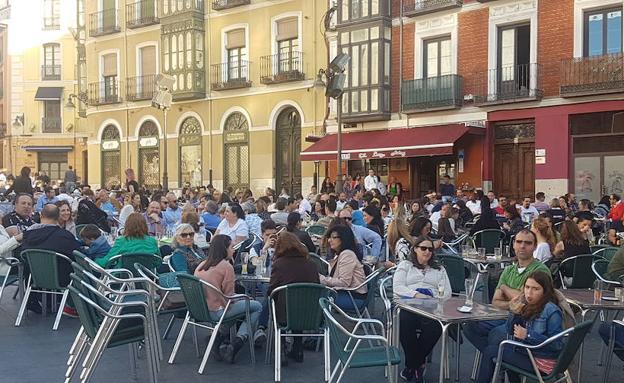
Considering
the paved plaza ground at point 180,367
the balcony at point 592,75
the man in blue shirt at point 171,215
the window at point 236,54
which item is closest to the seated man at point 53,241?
the paved plaza ground at point 180,367

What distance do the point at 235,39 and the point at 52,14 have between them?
21.0 meters

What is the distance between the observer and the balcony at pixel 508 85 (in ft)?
65.1

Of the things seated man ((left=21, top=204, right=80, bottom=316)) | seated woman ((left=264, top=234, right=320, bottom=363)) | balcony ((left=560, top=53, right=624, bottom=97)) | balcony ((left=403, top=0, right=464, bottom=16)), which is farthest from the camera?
balcony ((left=403, top=0, right=464, bottom=16))

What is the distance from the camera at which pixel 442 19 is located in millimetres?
21984

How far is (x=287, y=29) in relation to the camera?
2602 centimetres

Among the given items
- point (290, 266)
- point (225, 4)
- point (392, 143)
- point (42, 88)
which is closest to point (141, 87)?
point (225, 4)

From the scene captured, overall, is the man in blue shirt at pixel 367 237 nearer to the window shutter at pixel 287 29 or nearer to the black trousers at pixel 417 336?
the black trousers at pixel 417 336

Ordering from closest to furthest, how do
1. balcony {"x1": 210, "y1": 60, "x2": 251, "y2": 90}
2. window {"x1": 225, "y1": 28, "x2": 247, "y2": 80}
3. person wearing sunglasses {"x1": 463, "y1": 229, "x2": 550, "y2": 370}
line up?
1. person wearing sunglasses {"x1": 463, "y1": 229, "x2": 550, "y2": 370}
2. balcony {"x1": 210, "y1": 60, "x2": 251, "y2": 90}
3. window {"x1": 225, "y1": 28, "x2": 247, "y2": 80}

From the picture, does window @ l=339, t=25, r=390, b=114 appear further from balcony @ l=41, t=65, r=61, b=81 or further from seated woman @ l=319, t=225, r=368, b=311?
balcony @ l=41, t=65, r=61, b=81

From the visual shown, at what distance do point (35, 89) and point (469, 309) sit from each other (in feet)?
141

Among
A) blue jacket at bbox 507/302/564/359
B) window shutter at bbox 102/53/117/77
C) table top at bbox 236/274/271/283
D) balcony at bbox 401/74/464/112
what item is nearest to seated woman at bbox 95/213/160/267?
table top at bbox 236/274/271/283

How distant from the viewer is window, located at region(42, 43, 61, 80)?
42844mm

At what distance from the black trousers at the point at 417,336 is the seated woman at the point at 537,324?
858mm

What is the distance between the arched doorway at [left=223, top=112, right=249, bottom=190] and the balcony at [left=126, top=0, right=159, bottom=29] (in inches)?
257
